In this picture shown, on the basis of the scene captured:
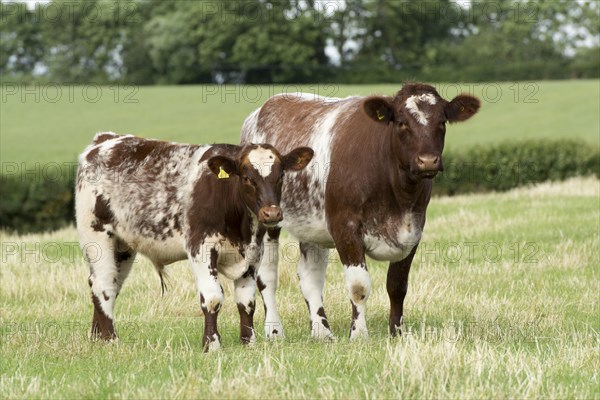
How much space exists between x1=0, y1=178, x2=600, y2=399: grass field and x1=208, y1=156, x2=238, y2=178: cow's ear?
138 centimetres

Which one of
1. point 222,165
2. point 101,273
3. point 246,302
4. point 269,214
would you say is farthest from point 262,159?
point 101,273

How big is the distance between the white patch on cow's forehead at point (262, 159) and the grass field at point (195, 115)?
36.2 m

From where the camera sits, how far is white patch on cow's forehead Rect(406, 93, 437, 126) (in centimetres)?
820

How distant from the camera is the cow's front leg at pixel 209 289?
26.4ft

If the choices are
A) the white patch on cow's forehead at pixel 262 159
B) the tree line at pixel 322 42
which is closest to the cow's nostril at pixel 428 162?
the white patch on cow's forehead at pixel 262 159

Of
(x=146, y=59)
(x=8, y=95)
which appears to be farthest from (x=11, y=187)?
(x=146, y=59)

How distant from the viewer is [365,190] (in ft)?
28.6

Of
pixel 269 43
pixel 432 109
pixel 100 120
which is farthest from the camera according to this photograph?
pixel 269 43

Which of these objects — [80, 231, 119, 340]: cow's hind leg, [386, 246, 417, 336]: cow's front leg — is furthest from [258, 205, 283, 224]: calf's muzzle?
[80, 231, 119, 340]: cow's hind leg

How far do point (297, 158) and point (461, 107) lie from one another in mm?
1548

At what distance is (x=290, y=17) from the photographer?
77.4 meters

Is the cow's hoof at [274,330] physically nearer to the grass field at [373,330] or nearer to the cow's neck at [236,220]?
the grass field at [373,330]

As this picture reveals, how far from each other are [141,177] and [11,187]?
16.8 meters

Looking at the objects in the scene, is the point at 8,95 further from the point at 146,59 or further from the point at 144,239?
the point at 144,239
